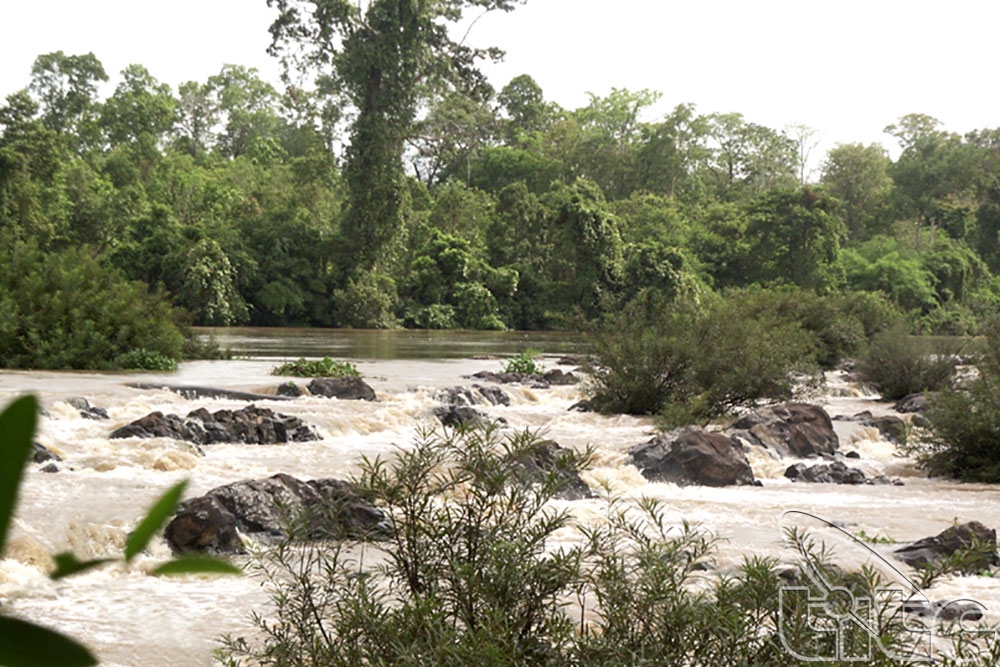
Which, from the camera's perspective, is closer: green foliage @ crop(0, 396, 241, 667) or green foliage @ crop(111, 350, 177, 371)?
green foliage @ crop(0, 396, 241, 667)

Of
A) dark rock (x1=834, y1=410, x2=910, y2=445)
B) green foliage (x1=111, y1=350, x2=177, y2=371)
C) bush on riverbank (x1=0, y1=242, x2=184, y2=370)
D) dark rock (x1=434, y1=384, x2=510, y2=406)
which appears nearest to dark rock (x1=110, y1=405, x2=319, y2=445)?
dark rock (x1=434, y1=384, x2=510, y2=406)

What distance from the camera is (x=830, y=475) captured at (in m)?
9.74

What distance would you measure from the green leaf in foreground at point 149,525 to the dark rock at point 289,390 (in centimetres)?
1383

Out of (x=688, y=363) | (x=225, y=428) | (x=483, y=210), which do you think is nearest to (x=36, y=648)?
(x=225, y=428)

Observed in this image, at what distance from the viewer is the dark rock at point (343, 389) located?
14133mm

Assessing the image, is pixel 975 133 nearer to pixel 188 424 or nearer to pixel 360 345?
pixel 360 345

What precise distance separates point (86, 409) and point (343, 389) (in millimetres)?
4168

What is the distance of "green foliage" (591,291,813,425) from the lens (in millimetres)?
14016

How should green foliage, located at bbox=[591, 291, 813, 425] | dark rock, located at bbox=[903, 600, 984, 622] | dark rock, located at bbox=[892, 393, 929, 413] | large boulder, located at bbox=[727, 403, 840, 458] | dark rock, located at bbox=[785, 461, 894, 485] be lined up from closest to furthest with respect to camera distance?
1. dark rock, located at bbox=[903, 600, 984, 622]
2. dark rock, located at bbox=[785, 461, 894, 485]
3. large boulder, located at bbox=[727, 403, 840, 458]
4. green foliage, located at bbox=[591, 291, 813, 425]
5. dark rock, located at bbox=[892, 393, 929, 413]

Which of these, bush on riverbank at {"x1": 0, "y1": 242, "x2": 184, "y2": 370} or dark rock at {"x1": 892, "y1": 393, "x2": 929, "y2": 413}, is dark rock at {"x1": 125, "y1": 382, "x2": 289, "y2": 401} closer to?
bush on riverbank at {"x1": 0, "y1": 242, "x2": 184, "y2": 370}

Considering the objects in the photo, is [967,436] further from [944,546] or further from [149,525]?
[149,525]

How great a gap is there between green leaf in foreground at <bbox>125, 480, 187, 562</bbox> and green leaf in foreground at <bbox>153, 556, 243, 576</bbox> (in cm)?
1

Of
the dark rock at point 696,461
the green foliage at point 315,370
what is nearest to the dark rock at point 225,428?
the dark rock at point 696,461

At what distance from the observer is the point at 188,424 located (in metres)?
10.3
